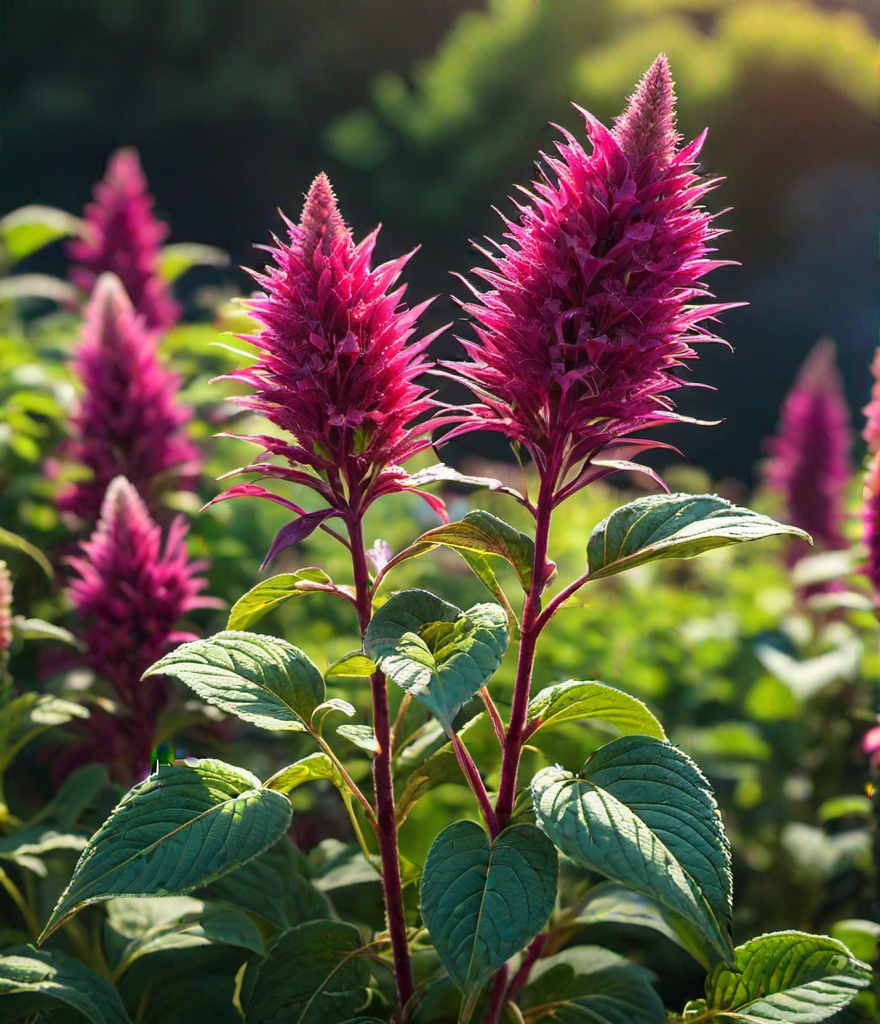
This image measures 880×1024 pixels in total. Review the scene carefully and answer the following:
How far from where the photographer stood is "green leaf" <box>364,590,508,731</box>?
0.79 meters

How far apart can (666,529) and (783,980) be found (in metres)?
0.49

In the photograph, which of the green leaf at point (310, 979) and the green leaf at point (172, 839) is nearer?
the green leaf at point (172, 839)

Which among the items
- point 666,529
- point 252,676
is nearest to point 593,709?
point 666,529

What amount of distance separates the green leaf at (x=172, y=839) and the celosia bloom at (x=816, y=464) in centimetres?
233

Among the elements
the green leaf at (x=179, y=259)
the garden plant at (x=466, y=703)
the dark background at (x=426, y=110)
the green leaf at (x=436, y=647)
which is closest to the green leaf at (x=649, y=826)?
the garden plant at (x=466, y=703)

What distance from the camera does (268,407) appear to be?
98 cm

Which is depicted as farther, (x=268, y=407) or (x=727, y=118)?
(x=727, y=118)

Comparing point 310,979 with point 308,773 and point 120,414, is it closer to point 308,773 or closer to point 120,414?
point 308,773

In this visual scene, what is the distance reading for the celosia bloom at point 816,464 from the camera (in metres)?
2.94

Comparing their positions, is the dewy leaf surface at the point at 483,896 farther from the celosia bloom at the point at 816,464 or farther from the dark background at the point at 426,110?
the dark background at the point at 426,110

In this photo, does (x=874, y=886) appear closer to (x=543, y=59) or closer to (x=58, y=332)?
(x=58, y=332)

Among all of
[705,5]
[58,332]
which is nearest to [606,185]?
[58,332]

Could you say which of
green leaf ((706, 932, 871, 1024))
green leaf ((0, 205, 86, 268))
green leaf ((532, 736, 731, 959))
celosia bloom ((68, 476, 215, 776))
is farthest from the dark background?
green leaf ((532, 736, 731, 959))

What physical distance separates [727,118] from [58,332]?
5.60 m
